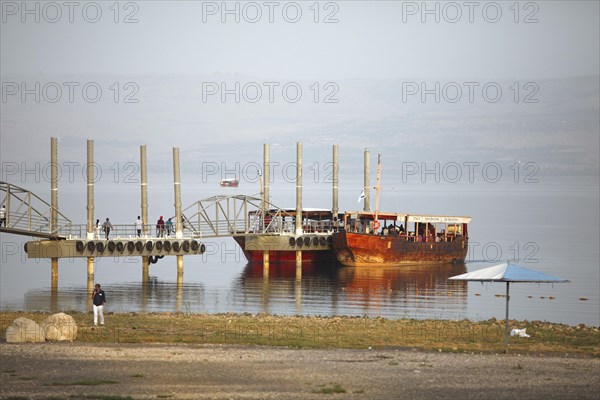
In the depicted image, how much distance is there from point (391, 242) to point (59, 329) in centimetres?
4066

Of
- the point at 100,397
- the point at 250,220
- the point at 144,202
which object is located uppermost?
the point at 144,202

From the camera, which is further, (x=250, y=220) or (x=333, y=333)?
(x=250, y=220)

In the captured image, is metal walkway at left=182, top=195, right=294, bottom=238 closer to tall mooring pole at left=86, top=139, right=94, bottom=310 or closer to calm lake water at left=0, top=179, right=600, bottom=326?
calm lake water at left=0, top=179, right=600, bottom=326

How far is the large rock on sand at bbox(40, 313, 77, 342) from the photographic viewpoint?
35.6 m

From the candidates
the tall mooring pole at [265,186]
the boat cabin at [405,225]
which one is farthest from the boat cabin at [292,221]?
the boat cabin at [405,225]

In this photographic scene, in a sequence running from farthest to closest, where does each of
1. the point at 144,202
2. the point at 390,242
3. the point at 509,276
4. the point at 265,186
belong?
the point at 265,186, the point at 390,242, the point at 144,202, the point at 509,276

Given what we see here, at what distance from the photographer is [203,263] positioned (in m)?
91.6

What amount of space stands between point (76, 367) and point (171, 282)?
127 feet

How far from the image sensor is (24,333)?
34.9m

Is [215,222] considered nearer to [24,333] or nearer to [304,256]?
[304,256]

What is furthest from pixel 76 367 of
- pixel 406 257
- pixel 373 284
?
pixel 406 257

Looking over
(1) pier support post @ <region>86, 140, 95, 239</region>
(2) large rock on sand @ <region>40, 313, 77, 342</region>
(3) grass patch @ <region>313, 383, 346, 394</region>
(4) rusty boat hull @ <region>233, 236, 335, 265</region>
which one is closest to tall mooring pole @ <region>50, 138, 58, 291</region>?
(1) pier support post @ <region>86, 140, 95, 239</region>

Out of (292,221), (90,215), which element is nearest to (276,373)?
(90,215)

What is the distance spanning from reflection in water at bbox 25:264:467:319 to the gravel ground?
18.8m
